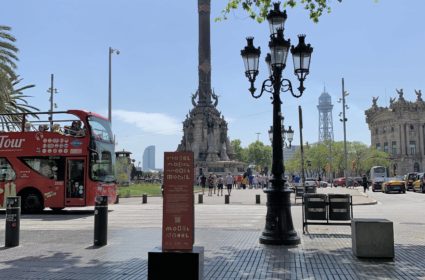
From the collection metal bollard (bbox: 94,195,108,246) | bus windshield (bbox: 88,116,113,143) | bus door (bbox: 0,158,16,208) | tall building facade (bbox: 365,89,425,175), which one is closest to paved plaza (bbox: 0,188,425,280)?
metal bollard (bbox: 94,195,108,246)

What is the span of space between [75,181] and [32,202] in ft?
7.58

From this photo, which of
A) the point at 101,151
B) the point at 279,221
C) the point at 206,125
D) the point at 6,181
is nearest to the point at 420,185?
the point at 206,125

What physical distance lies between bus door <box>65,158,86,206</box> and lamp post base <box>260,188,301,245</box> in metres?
11.7

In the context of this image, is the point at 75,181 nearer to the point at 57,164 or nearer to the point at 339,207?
the point at 57,164

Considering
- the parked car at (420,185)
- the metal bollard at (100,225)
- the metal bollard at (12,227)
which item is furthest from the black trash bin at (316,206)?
the parked car at (420,185)

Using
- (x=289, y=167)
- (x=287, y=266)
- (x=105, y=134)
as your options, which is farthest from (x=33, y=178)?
(x=289, y=167)

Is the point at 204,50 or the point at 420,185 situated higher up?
the point at 204,50

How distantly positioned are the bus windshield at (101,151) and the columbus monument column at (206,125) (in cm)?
4335

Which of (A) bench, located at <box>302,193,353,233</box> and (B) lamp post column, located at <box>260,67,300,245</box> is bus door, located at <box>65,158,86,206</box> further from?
(B) lamp post column, located at <box>260,67,300,245</box>

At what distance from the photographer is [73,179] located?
21.2 meters

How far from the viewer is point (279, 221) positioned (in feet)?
37.4

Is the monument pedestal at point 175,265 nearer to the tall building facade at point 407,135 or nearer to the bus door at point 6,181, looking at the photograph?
the bus door at point 6,181

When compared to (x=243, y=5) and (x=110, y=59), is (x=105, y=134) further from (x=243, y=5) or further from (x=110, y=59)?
(x=110, y=59)

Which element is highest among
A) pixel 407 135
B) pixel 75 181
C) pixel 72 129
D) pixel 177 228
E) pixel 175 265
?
pixel 407 135
